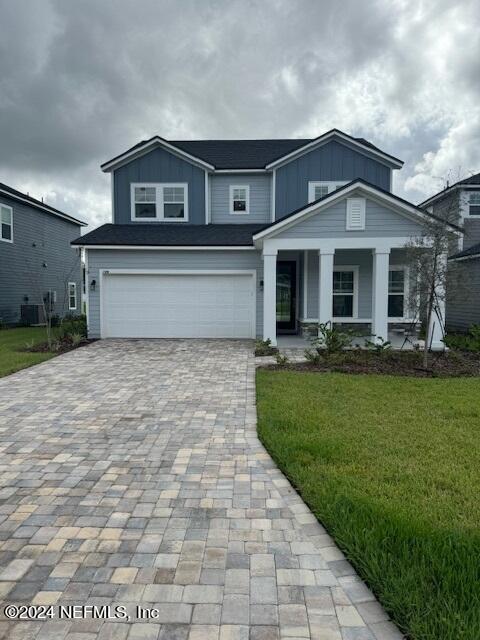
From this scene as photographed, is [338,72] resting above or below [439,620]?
above

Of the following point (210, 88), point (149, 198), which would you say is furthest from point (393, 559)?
point (210, 88)

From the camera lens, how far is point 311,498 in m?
3.34

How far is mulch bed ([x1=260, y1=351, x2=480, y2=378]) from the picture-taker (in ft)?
27.4

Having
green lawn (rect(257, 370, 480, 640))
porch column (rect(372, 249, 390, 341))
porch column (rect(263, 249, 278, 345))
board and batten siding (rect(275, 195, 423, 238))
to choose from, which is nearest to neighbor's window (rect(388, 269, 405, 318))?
porch column (rect(372, 249, 390, 341))

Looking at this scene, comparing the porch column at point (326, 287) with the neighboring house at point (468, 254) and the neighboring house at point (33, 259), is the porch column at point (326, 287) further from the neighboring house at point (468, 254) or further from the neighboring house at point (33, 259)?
the neighboring house at point (33, 259)

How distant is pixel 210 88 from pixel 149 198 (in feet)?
16.1

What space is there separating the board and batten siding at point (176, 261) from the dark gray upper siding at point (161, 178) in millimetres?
2196

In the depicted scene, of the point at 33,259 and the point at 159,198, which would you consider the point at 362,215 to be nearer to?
the point at 159,198

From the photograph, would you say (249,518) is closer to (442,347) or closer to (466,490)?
(466,490)

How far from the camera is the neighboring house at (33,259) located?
18.5 m

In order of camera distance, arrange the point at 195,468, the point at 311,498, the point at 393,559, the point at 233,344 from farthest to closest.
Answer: the point at 233,344, the point at 195,468, the point at 311,498, the point at 393,559

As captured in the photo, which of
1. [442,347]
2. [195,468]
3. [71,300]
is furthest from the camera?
[71,300]

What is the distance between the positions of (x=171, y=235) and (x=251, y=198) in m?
3.67

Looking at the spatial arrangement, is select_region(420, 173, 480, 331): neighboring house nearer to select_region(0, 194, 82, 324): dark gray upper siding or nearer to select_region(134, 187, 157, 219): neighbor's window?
select_region(134, 187, 157, 219): neighbor's window
